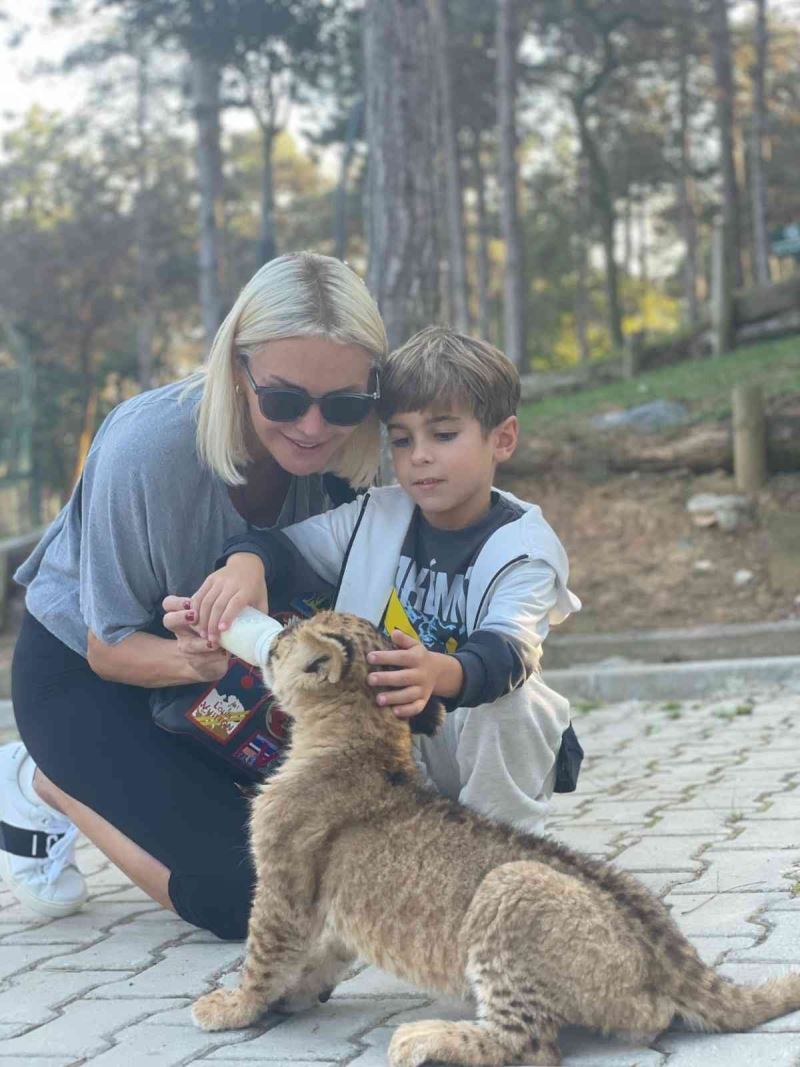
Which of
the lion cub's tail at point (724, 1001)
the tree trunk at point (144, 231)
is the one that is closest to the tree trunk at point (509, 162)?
the tree trunk at point (144, 231)

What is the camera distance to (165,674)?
4.36 metres

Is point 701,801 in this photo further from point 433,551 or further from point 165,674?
point 165,674

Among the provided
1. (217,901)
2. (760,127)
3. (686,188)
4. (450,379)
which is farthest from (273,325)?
(686,188)

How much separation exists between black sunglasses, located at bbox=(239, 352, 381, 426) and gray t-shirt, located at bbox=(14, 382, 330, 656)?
37cm

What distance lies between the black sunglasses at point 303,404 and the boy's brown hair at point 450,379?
0.08 metres

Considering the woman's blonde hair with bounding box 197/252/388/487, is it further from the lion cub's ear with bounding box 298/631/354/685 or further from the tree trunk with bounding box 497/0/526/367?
the tree trunk with bounding box 497/0/526/367

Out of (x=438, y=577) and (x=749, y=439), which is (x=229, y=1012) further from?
(x=749, y=439)

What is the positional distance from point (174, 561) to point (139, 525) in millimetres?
173

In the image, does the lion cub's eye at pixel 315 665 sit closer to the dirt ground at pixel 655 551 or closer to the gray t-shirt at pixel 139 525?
the gray t-shirt at pixel 139 525

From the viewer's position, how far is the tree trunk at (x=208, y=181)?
2358 cm

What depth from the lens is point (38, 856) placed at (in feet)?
15.8

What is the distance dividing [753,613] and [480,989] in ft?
24.6

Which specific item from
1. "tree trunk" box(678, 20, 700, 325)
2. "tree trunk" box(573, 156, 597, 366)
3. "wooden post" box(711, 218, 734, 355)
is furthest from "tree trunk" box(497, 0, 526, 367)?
"tree trunk" box(573, 156, 597, 366)

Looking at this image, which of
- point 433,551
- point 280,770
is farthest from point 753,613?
point 280,770
